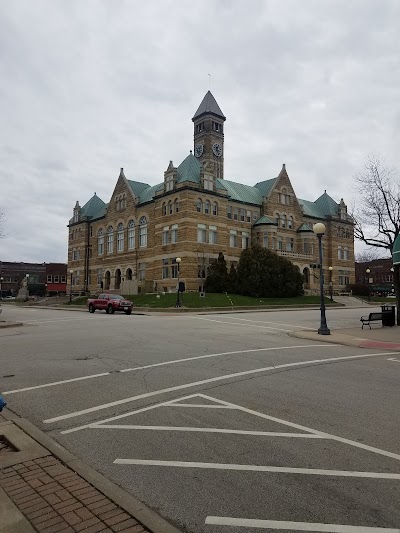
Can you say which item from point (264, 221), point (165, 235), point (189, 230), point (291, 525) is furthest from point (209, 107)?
point (291, 525)

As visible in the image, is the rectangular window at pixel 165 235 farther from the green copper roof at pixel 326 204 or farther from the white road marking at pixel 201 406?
the white road marking at pixel 201 406

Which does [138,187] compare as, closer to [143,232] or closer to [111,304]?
[143,232]

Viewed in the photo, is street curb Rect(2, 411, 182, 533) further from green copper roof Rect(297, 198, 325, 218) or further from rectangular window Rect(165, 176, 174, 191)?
green copper roof Rect(297, 198, 325, 218)

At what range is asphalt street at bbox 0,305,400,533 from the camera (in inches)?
145

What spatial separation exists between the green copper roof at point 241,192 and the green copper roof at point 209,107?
2639 centimetres

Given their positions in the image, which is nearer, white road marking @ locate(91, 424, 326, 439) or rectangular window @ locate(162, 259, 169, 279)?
white road marking @ locate(91, 424, 326, 439)

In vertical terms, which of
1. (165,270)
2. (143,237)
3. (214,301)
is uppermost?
(143,237)

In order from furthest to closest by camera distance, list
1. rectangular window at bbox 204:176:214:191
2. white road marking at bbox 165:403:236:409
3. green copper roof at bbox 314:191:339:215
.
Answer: green copper roof at bbox 314:191:339:215 < rectangular window at bbox 204:176:214:191 < white road marking at bbox 165:403:236:409

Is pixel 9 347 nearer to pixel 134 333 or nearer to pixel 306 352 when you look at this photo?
pixel 134 333

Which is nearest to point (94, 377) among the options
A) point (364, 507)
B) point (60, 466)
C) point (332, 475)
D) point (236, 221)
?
point (60, 466)

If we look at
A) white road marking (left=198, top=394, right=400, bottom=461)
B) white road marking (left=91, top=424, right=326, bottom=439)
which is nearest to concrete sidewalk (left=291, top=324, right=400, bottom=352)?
white road marking (left=198, top=394, right=400, bottom=461)

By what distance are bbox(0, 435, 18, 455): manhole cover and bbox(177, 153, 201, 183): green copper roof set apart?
48700 millimetres

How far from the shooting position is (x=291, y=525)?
3.36m

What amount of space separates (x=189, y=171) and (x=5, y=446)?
50652 mm
